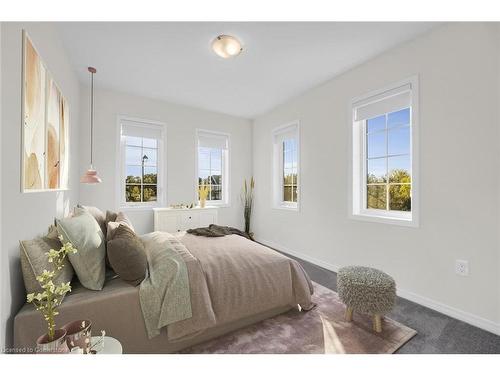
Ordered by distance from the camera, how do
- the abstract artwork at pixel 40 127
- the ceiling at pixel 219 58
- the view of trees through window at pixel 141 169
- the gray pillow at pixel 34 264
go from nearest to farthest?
1. the gray pillow at pixel 34 264
2. the abstract artwork at pixel 40 127
3. the ceiling at pixel 219 58
4. the view of trees through window at pixel 141 169

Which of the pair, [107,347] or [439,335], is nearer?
[107,347]

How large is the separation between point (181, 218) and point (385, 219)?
9.50ft

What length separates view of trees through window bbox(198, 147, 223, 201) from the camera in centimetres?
432

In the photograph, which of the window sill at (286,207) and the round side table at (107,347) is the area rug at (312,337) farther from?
the window sill at (286,207)

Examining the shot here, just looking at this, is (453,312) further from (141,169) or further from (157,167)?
(141,169)

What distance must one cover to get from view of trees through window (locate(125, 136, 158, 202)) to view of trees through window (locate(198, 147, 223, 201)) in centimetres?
81

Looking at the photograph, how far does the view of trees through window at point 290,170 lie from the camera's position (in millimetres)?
3924

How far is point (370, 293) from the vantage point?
170cm

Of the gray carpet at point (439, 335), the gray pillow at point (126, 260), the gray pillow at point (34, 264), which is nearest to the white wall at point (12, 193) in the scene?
the gray pillow at point (34, 264)

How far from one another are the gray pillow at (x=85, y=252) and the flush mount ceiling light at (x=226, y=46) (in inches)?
77.4

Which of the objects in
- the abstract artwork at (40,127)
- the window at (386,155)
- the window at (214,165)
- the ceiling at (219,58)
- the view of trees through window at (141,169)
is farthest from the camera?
the window at (214,165)

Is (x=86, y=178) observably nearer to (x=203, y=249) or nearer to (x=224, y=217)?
(x=203, y=249)

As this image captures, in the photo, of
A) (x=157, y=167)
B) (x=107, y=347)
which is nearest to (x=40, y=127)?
(x=107, y=347)

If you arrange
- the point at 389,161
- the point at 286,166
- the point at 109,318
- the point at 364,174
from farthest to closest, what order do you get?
the point at 286,166
the point at 364,174
the point at 389,161
the point at 109,318
